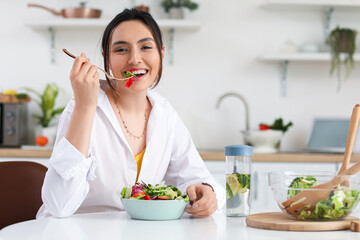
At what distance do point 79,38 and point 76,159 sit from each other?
8.19 ft

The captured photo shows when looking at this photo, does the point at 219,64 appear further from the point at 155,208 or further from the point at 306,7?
the point at 155,208

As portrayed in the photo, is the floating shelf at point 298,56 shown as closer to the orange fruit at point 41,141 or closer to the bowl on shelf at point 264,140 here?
the bowl on shelf at point 264,140

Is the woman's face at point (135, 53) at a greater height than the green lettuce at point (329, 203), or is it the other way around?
the woman's face at point (135, 53)

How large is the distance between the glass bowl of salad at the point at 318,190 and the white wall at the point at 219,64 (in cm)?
251

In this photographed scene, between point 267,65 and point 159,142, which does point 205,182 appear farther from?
point 267,65

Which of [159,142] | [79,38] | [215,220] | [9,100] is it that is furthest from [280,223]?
[79,38]

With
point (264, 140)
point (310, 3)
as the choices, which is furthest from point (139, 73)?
point (310, 3)

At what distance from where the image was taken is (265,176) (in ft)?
10.7

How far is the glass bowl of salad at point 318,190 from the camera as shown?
4.22 feet

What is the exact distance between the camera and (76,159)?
148cm

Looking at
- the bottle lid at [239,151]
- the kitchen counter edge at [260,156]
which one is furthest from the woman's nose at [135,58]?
the kitchen counter edge at [260,156]

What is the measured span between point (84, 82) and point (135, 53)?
0.39 meters

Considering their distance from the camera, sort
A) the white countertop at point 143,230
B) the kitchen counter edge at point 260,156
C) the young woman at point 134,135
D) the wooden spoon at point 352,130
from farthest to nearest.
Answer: the kitchen counter edge at point 260,156 → the young woman at point 134,135 → the wooden spoon at point 352,130 → the white countertop at point 143,230

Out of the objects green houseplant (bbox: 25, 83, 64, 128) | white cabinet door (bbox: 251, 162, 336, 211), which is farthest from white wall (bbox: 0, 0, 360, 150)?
white cabinet door (bbox: 251, 162, 336, 211)
